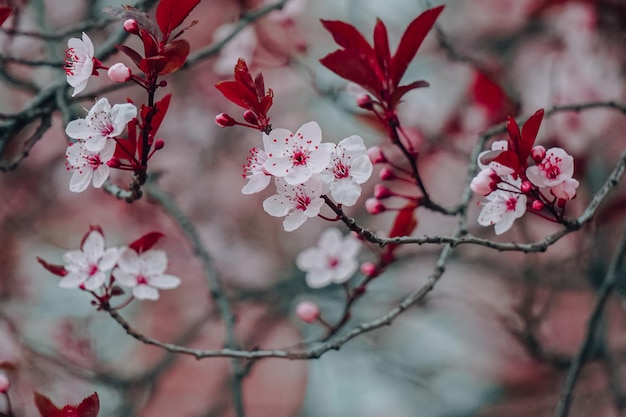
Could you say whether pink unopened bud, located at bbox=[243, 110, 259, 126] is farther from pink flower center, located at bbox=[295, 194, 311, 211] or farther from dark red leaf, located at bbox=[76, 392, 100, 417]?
dark red leaf, located at bbox=[76, 392, 100, 417]

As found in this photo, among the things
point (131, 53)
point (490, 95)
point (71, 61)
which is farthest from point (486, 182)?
point (490, 95)

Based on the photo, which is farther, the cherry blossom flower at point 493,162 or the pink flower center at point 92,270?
the pink flower center at point 92,270

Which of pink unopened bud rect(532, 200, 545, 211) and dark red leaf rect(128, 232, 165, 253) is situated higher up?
A: pink unopened bud rect(532, 200, 545, 211)

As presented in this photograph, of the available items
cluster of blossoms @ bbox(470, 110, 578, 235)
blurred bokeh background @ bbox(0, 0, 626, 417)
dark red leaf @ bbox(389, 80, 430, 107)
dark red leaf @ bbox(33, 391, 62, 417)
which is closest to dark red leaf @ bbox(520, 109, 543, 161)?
cluster of blossoms @ bbox(470, 110, 578, 235)

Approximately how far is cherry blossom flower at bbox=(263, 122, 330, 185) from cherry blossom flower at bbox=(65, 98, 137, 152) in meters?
0.14

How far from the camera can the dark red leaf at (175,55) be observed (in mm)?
560

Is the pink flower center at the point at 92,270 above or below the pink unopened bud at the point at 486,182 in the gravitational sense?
below

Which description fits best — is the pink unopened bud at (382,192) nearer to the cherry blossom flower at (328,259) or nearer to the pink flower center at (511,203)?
the pink flower center at (511,203)

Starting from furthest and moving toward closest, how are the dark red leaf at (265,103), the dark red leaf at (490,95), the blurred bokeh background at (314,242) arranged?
1. the blurred bokeh background at (314,242)
2. the dark red leaf at (490,95)
3. the dark red leaf at (265,103)

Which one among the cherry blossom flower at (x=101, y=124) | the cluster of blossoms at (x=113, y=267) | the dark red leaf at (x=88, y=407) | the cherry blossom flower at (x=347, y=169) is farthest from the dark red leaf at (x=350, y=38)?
the dark red leaf at (x=88, y=407)

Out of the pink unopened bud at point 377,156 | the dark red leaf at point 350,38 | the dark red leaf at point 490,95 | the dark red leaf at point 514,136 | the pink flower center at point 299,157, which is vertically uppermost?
the dark red leaf at point 350,38

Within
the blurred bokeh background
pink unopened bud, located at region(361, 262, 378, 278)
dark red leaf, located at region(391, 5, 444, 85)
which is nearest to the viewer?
dark red leaf, located at region(391, 5, 444, 85)

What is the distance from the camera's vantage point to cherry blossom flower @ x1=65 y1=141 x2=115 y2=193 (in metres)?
0.62

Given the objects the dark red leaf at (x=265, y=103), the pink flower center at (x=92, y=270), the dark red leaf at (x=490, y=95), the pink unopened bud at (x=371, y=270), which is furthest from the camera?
the dark red leaf at (x=490, y=95)
